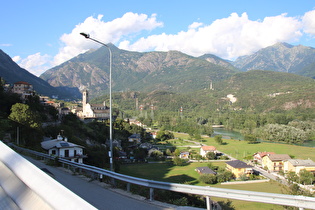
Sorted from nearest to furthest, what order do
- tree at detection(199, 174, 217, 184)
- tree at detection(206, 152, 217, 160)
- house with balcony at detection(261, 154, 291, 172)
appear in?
1. tree at detection(199, 174, 217, 184)
2. house with balcony at detection(261, 154, 291, 172)
3. tree at detection(206, 152, 217, 160)

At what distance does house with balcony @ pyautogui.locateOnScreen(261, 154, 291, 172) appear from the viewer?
37.0 metres

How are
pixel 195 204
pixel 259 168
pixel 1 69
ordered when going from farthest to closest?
1. pixel 1 69
2. pixel 259 168
3. pixel 195 204

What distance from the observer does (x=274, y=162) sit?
1473 inches

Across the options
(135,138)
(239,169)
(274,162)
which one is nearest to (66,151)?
(239,169)

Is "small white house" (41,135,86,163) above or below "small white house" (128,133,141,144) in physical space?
above

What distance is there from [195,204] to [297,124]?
85999mm

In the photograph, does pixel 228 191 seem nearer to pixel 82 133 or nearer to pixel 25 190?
pixel 25 190

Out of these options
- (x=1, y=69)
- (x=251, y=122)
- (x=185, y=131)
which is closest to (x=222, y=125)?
(x=251, y=122)

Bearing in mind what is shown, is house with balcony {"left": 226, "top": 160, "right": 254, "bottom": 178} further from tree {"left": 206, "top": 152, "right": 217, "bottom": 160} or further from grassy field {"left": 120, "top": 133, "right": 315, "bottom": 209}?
tree {"left": 206, "top": 152, "right": 217, "bottom": 160}

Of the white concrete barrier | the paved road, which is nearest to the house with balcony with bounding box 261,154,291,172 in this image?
the paved road

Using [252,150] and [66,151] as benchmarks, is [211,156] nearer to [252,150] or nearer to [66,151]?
[252,150]

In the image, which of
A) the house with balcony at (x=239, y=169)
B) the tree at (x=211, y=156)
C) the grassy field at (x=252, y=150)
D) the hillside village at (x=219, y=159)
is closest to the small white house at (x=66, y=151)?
the hillside village at (x=219, y=159)

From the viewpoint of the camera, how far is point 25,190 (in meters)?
2.45

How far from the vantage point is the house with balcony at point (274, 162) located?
121ft
